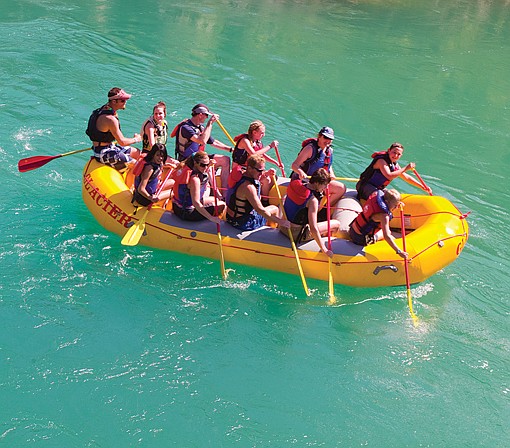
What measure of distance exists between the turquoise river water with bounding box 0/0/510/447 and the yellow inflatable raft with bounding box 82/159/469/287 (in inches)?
7.4

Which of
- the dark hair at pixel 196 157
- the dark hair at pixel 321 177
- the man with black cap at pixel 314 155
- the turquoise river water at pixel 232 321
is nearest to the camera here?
the turquoise river water at pixel 232 321

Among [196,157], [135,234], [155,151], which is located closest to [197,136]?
[155,151]

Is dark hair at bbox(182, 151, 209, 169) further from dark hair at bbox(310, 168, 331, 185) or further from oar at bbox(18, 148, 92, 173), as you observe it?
oar at bbox(18, 148, 92, 173)

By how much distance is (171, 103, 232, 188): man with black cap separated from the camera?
311 inches

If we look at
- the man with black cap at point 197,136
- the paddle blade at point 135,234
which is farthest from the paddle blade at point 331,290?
the paddle blade at point 135,234

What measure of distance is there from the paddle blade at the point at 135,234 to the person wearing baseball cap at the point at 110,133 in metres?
1.05

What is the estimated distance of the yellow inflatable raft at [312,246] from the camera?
6922 millimetres

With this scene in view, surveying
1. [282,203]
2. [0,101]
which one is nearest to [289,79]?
[0,101]

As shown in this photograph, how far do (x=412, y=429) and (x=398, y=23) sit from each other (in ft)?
51.9

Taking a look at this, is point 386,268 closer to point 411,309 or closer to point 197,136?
point 411,309

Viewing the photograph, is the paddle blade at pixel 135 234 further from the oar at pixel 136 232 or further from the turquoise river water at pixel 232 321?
the turquoise river water at pixel 232 321

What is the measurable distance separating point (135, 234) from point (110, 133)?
147 centimetres

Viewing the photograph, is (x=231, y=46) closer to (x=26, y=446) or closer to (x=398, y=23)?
(x=398, y=23)

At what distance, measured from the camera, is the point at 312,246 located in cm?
699
